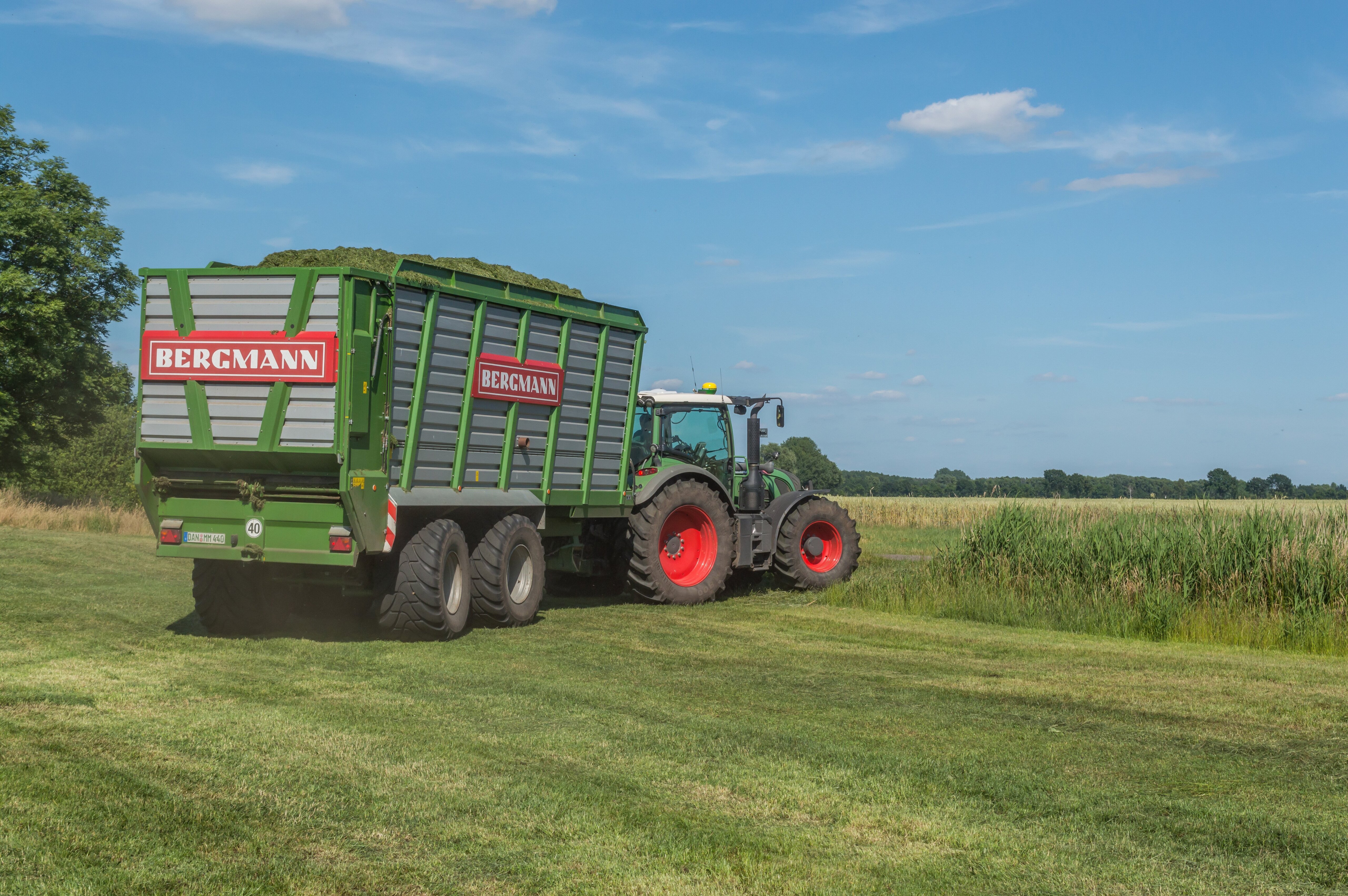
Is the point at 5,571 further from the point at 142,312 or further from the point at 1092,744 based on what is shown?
the point at 1092,744

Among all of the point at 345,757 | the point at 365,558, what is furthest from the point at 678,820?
the point at 365,558

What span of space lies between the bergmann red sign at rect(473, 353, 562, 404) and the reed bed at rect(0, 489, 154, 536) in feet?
53.3

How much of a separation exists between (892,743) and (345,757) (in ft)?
9.84

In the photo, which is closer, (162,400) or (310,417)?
(310,417)

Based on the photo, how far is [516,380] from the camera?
11.7 m

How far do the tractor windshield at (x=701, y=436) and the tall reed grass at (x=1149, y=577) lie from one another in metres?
2.29

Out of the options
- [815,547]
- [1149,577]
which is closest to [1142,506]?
[1149,577]

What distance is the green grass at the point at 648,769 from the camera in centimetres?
443

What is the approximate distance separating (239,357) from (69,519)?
19405 millimetres

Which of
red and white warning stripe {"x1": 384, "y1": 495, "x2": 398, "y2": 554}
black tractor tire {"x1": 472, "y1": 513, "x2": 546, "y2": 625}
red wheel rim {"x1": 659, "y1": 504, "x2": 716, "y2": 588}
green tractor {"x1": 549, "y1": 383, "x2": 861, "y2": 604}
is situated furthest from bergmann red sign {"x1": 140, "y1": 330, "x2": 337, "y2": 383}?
red wheel rim {"x1": 659, "y1": 504, "x2": 716, "y2": 588}

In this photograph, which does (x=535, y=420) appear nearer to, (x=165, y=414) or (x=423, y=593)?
(x=423, y=593)

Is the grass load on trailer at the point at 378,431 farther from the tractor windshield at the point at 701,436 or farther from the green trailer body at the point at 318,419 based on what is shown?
Result: the tractor windshield at the point at 701,436

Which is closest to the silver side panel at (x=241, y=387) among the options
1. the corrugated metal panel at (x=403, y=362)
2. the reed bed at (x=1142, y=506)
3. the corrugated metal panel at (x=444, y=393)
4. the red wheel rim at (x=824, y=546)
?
the corrugated metal panel at (x=403, y=362)

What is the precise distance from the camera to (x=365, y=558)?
10422mm
